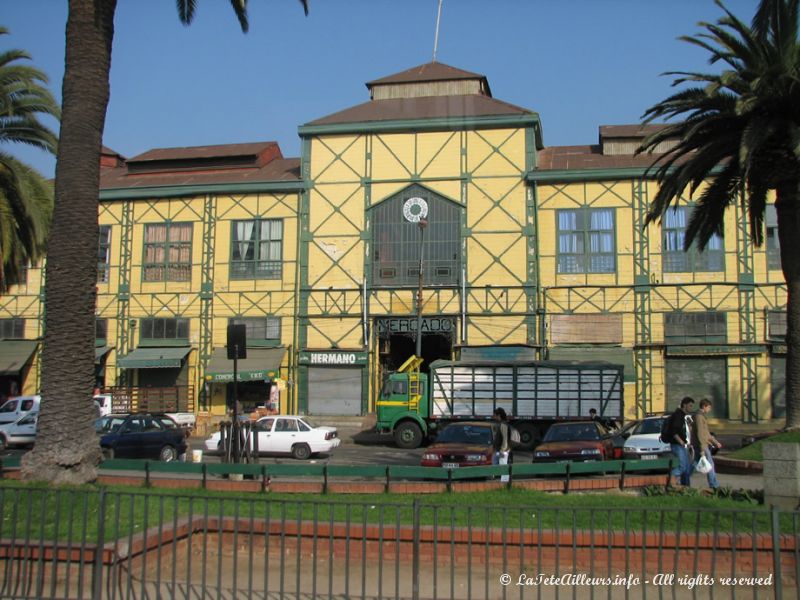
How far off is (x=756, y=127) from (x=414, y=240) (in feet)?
71.6

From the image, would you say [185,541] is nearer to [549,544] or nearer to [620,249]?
[549,544]

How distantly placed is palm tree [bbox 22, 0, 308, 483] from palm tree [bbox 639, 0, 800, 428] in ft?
46.0

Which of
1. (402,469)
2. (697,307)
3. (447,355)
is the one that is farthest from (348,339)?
(402,469)

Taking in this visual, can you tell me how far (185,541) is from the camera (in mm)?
10055

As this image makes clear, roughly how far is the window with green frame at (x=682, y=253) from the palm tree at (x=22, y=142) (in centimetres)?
2668

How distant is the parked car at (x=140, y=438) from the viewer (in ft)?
74.6

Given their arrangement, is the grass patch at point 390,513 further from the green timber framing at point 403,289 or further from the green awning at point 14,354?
the green awning at point 14,354

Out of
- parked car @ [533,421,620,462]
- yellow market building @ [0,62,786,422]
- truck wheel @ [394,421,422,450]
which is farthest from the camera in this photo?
yellow market building @ [0,62,786,422]

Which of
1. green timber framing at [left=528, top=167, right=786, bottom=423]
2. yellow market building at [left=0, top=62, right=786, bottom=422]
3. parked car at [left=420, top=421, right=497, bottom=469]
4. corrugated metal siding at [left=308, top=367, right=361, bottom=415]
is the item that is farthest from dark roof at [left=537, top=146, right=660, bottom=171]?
parked car at [left=420, top=421, right=497, bottom=469]

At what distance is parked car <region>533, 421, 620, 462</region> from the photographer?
63.3 feet

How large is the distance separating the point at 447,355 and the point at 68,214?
31106 millimetres

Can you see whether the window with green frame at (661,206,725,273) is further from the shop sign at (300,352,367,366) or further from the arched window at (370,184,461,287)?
the shop sign at (300,352,367,366)

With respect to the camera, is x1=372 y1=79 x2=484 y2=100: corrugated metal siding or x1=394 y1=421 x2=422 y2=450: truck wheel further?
x1=372 y1=79 x2=484 y2=100: corrugated metal siding

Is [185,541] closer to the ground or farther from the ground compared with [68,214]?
closer to the ground
